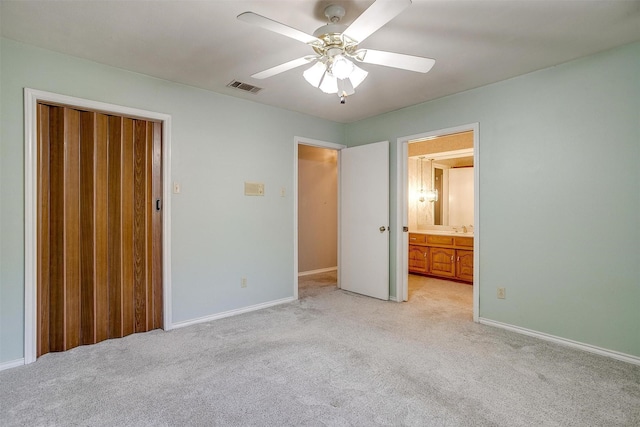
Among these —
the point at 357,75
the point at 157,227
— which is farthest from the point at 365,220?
the point at 157,227

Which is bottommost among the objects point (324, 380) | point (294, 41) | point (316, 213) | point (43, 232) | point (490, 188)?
point (324, 380)

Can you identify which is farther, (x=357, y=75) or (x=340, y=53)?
(x=357, y=75)

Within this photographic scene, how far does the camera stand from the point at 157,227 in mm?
3053

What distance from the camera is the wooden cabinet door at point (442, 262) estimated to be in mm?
5078

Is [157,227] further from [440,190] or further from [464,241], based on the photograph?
[440,190]

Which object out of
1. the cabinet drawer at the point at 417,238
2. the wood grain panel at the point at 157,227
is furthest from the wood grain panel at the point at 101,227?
the cabinet drawer at the point at 417,238

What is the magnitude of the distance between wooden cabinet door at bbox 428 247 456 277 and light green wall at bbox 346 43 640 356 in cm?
192

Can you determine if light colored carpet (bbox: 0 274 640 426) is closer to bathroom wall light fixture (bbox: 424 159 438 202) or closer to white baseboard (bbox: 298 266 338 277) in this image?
white baseboard (bbox: 298 266 338 277)

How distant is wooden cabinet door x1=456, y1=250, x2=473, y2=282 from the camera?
485 centimetres

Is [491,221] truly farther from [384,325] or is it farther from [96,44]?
[96,44]

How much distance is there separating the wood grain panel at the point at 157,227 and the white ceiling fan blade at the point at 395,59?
2.10 meters

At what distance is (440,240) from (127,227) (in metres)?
4.41

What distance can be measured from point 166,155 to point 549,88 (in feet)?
11.5

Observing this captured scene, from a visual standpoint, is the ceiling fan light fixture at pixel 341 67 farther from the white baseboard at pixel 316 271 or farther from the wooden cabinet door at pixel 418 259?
the wooden cabinet door at pixel 418 259
